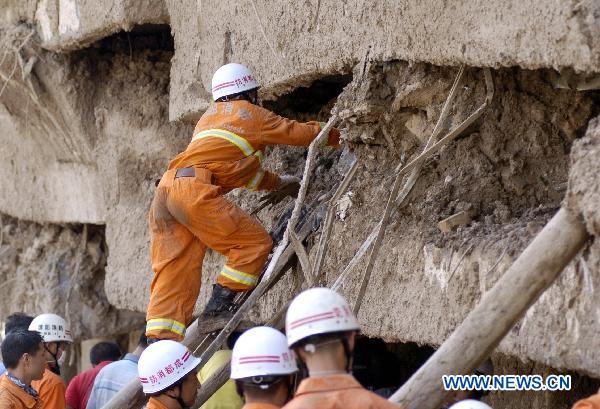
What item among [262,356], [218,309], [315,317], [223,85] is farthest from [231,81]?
[315,317]

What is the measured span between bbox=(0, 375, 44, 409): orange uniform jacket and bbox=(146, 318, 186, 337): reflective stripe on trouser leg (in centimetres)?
68

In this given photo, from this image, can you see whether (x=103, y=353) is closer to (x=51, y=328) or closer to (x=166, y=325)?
(x=51, y=328)

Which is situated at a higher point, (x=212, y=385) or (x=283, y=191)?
(x=283, y=191)

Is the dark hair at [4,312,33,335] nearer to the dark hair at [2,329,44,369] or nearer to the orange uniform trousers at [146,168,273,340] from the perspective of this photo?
the dark hair at [2,329,44,369]

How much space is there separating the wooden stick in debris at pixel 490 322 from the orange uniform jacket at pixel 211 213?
7.29 ft

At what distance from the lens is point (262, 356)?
4.02m

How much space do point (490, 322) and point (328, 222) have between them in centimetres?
190

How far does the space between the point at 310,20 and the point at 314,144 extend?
64 cm

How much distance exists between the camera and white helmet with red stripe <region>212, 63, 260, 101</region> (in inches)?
231

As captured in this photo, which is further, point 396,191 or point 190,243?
point 190,243

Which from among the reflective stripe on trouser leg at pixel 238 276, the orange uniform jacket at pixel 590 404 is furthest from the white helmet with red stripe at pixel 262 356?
the reflective stripe on trouser leg at pixel 238 276

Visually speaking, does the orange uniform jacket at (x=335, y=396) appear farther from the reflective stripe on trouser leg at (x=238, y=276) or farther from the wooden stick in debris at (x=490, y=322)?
the reflective stripe on trouser leg at (x=238, y=276)

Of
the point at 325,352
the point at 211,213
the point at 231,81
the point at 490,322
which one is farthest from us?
the point at 231,81

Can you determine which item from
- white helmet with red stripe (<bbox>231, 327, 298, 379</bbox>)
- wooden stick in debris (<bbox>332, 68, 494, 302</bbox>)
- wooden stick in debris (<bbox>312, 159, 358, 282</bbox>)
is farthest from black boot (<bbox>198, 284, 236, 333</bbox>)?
white helmet with red stripe (<bbox>231, 327, 298, 379</bbox>)
